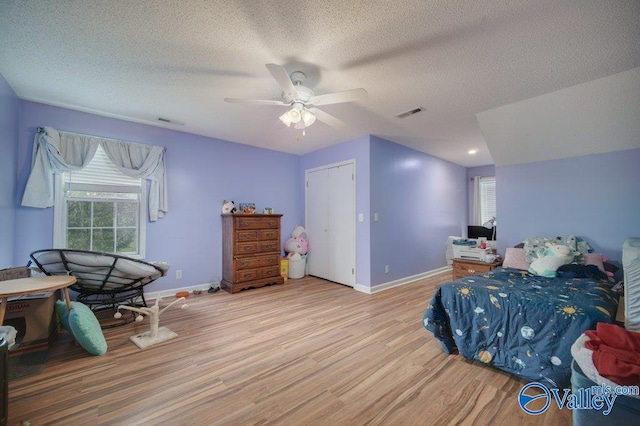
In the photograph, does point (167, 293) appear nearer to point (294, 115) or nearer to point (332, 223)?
point (332, 223)

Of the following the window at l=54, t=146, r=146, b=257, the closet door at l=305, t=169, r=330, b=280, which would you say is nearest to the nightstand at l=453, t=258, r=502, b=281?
the closet door at l=305, t=169, r=330, b=280

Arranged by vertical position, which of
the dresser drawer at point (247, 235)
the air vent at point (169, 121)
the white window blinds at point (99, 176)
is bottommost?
the dresser drawer at point (247, 235)

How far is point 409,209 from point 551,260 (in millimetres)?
2224

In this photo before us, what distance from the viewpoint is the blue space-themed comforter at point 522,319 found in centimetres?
158

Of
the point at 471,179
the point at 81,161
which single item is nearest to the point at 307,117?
the point at 81,161

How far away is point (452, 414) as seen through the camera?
1.43 meters

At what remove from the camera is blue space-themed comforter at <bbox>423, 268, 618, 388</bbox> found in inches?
62.2

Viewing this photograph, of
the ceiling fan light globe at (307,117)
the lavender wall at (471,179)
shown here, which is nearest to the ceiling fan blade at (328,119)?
the ceiling fan light globe at (307,117)

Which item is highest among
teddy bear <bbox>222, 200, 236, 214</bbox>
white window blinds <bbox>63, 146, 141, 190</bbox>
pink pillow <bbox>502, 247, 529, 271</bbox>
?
white window blinds <bbox>63, 146, 141, 190</bbox>

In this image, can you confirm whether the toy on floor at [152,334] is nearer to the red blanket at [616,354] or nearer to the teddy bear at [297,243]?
the teddy bear at [297,243]

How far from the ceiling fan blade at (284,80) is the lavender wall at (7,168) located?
8.67 ft

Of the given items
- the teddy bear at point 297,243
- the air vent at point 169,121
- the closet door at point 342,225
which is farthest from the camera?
the teddy bear at point 297,243

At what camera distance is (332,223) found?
14.5ft

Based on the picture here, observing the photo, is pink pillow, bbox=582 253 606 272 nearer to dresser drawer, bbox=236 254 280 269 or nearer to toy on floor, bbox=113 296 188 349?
dresser drawer, bbox=236 254 280 269
